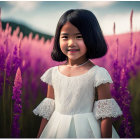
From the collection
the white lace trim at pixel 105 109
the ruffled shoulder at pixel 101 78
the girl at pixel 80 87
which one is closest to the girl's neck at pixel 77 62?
the girl at pixel 80 87

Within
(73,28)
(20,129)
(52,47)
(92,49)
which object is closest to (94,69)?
(92,49)

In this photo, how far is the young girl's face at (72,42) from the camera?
4.66ft

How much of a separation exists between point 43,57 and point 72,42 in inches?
15.4

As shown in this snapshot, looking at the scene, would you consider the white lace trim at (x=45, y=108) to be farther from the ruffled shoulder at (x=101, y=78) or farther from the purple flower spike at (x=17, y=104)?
the ruffled shoulder at (x=101, y=78)

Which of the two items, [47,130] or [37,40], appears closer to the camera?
[47,130]

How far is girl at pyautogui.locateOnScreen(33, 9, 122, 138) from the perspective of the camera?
1.40 m

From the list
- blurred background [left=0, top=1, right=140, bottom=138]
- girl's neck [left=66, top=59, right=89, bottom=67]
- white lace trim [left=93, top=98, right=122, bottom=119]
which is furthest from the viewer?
blurred background [left=0, top=1, right=140, bottom=138]

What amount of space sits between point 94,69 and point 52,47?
0.44 meters

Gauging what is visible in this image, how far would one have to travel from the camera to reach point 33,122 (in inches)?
66.0

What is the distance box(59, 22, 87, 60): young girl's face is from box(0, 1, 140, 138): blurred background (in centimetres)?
27

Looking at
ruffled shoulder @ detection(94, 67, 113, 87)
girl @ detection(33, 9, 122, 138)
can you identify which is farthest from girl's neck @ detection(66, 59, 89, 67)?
ruffled shoulder @ detection(94, 67, 113, 87)

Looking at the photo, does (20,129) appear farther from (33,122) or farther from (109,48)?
(109,48)

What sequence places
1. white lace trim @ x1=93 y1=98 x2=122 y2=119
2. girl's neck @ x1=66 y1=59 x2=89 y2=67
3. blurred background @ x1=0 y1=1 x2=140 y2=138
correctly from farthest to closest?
blurred background @ x1=0 y1=1 x2=140 y2=138 → girl's neck @ x1=66 y1=59 x2=89 y2=67 → white lace trim @ x1=93 y1=98 x2=122 y2=119

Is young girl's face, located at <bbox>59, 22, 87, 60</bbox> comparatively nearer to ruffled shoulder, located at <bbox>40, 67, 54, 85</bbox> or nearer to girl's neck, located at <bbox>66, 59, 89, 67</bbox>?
girl's neck, located at <bbox>66, 59, 89, 67</bbox>
